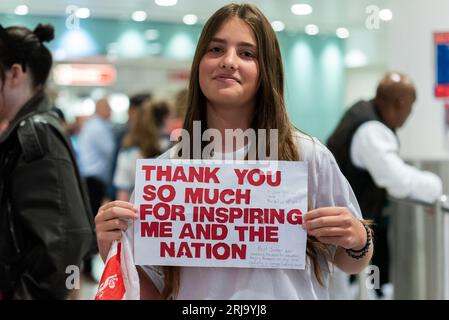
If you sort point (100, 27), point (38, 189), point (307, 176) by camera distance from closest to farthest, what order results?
point (307, 176) < point (38, 189) < point (100, 27)

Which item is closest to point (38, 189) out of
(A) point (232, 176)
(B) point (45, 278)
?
(B) point (45, 278)

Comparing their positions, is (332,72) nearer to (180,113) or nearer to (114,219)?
(180,113)

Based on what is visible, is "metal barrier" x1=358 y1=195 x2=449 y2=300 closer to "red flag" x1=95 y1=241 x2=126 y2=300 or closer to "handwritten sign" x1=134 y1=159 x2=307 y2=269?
"handwritten sign" x1=134 y1=159 x2=307 y2=269

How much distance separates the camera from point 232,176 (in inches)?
45.0

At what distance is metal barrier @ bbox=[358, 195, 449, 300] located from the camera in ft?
9.41

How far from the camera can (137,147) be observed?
93.1 inches

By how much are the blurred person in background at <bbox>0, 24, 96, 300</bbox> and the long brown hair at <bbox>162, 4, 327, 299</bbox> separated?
499mm

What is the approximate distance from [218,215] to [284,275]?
0.55ft

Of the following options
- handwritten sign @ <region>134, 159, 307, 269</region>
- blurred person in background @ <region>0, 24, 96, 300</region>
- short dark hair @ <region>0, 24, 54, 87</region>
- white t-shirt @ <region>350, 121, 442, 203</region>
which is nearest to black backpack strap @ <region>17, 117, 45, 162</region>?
blurred person in background @ <region>0, 24, 96, 300</region>

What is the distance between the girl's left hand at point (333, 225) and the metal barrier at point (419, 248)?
171 centimetres

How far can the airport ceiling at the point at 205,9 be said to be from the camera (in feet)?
4.91

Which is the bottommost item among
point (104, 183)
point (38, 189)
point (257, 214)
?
point (257, 214)
